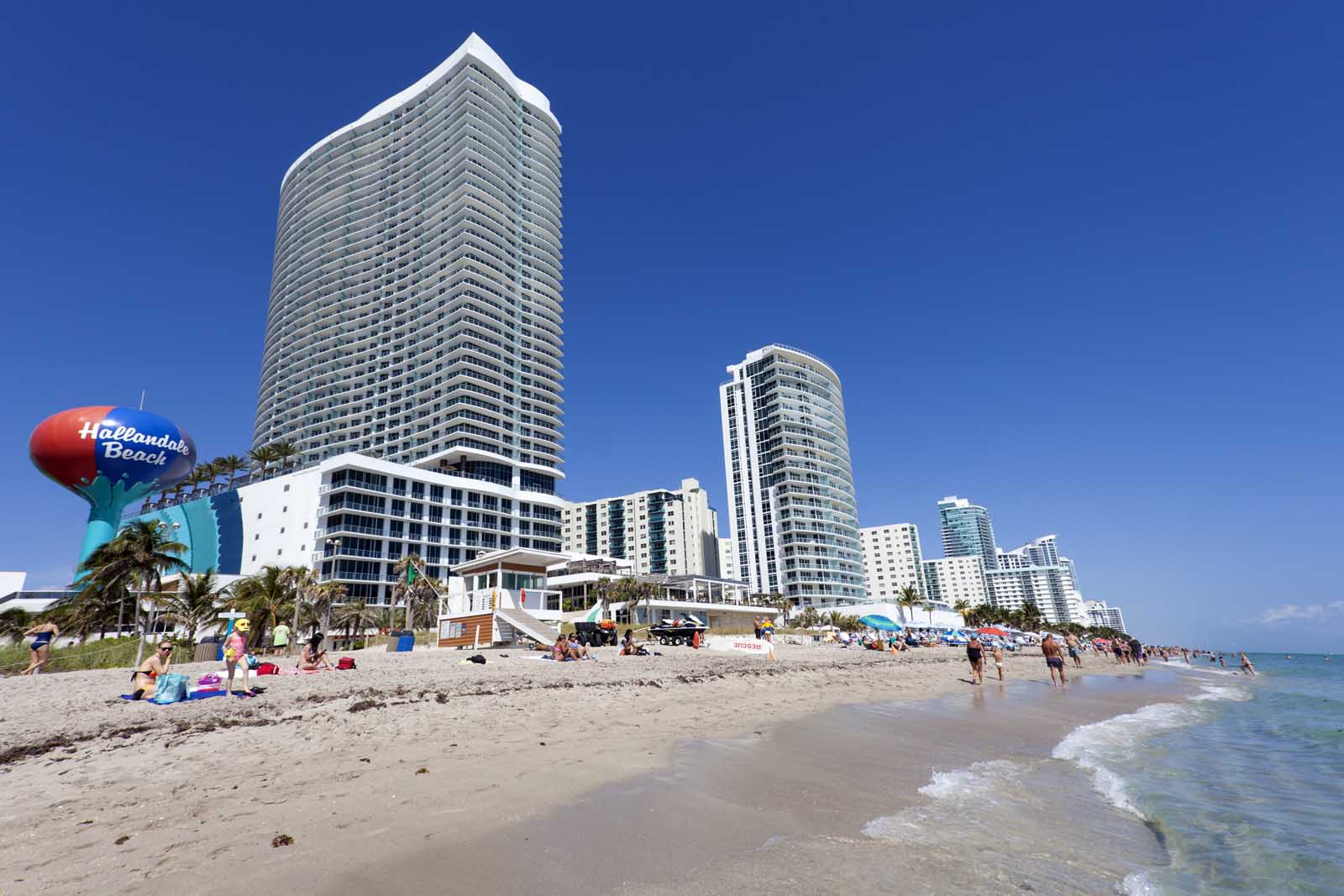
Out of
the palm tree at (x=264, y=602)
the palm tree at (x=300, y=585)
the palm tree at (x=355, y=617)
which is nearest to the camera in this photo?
the palm tree at (x=264, y=602)

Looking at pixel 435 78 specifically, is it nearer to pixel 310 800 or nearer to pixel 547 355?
pixel 547 355

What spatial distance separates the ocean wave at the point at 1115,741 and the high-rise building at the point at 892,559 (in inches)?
6691

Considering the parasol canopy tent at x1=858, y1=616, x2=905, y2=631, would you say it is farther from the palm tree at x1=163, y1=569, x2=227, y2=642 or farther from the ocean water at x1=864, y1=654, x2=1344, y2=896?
the palm tree at x1=163, y1=569, x2=227, y2=642

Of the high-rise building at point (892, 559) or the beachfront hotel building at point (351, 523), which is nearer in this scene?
the beachfront hotel building at point (351, 523)

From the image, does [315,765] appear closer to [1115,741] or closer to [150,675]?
[150,675]

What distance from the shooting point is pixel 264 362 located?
128000 millimetres

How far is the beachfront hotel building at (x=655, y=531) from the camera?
151m

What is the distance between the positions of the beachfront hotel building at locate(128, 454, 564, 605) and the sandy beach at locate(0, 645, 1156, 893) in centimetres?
5863

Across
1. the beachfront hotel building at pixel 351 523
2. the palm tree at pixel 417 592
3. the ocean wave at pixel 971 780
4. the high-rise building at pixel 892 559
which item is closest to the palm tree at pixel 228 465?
the beachfront hotel building at pixel 351 523

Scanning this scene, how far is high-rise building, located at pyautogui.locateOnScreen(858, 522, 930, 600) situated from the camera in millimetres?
183000

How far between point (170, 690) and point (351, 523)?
66.4 metres

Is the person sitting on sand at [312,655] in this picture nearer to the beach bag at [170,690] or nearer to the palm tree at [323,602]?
the beach bag at [170,690]

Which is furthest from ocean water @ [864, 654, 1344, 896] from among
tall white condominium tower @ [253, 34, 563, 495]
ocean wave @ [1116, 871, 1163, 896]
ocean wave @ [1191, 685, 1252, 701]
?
tall white condominium tower @ [253, 34, 563, 495]

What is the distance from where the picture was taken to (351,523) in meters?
74.6
